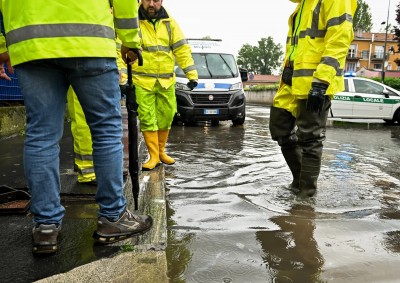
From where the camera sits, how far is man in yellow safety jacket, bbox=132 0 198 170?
4668mm

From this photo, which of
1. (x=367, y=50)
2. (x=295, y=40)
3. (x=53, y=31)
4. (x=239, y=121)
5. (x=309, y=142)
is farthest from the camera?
(x=367, y=50)

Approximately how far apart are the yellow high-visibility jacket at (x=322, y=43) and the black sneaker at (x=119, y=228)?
6.23ft

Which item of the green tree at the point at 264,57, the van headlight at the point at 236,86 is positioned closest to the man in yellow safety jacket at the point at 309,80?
the van headlight at the point at 236,86

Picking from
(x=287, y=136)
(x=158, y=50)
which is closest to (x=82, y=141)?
(x=158, y=50)

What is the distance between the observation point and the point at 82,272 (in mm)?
1900

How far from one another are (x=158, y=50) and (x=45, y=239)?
10.2 feet

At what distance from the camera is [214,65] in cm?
1132

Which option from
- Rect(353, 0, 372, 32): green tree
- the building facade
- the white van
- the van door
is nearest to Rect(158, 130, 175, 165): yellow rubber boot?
the white van

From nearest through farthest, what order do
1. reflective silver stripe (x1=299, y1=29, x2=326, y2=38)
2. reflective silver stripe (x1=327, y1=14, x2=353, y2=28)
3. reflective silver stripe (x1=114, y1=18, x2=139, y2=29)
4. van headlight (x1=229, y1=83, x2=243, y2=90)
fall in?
reflective silver stripe (x1=114, y1=18, x2=139, y2=29), reflective silver stripe (x1=327, y1=14, x2=353, y2=28), reflective silver stripe (x1=299, y1=29, x2=326, y2=38), van headlight (x1=229, y1=83, x2=243, y2=90)

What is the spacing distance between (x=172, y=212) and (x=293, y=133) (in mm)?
1503

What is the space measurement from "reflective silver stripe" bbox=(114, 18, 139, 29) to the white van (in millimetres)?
8094

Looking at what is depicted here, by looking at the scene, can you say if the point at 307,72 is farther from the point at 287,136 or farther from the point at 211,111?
the point at 211,111

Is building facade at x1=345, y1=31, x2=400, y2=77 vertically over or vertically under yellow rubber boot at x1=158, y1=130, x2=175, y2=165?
over

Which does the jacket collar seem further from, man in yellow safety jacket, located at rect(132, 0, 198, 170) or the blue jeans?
the blue jeans
